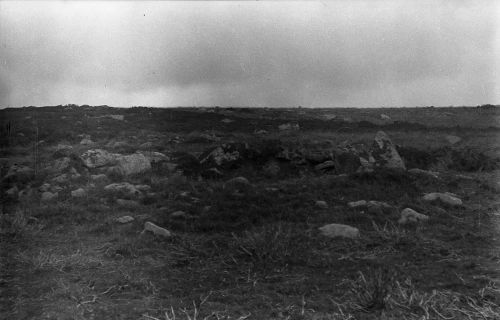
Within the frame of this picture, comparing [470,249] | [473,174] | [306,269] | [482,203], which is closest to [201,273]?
[306,269]

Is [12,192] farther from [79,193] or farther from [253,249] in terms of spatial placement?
[253,249]

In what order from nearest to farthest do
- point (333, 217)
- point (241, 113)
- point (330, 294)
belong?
point (330, 294)
point (333, 217)
point (241, 113)

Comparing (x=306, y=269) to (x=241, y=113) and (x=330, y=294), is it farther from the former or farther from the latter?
(x=241, y=113)

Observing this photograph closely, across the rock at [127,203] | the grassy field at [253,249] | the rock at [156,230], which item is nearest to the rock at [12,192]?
the grassy field at [253,249]

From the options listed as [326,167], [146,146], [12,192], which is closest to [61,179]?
[12,192]

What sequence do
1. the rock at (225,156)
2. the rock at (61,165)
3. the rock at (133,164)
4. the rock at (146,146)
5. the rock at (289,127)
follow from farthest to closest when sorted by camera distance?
the rock at (289,127) → the rock at (146,146) → the rock at (225,156) → the rock at (133,164) → the rock at (61,165)

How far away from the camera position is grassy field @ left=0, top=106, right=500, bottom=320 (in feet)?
13.0

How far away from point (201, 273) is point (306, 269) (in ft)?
3.52

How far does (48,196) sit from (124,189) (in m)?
1.25

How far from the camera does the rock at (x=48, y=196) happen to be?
307 inches

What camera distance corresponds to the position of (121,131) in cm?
1886

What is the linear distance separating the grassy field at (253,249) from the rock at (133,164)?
275mm

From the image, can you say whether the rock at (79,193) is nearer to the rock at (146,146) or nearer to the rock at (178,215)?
the rock at (178,215)

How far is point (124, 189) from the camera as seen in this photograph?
27.5ft
